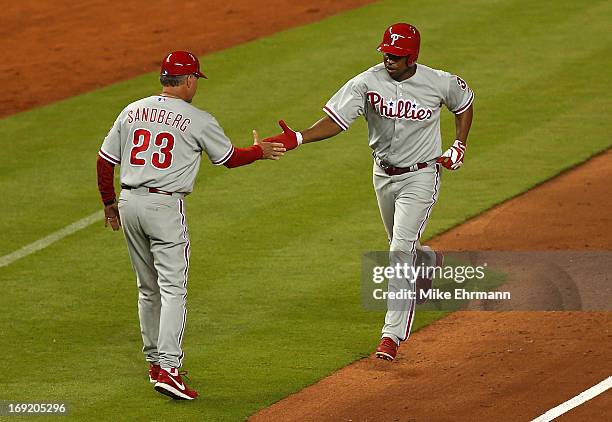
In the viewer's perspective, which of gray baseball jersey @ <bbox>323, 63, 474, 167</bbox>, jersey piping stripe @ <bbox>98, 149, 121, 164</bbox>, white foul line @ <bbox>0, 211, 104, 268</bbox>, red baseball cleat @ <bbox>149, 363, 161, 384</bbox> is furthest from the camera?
white foul line @ <bbox>0, 211, 104, 268</bbox>

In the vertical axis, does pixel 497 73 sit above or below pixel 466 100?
above

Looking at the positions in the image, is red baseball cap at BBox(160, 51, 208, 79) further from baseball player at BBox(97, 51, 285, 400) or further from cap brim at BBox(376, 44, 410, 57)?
cap brim at BBox(376, 44, 410, 57)

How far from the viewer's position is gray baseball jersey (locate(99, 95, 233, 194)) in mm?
8719

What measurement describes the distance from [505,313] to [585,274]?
103cm

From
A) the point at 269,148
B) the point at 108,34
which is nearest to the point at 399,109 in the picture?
the point at 269,148

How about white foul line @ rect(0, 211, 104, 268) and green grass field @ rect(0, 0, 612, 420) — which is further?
white foul line @ rect(0, 211, 104, 268)

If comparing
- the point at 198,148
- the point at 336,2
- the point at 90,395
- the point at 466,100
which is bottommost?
the point at 90,395

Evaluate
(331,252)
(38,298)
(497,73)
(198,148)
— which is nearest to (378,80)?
(198,148)

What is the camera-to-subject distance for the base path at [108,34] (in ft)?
58.9

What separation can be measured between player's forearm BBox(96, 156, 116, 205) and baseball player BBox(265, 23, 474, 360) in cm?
125

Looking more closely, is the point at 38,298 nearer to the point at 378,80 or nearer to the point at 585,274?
the point at 378,80

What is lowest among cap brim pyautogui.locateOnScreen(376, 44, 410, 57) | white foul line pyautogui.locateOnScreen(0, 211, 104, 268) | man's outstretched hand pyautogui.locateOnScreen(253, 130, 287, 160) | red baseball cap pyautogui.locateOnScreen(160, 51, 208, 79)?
white foul line pyautogui.locateOnScreen(0, 211, 104, 268)

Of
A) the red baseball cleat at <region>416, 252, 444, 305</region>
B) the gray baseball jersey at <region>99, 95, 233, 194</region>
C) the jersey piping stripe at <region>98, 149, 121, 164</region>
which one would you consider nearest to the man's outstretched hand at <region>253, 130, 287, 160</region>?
the gray baseball jersey at <region>99, 95, 233, 194</region>

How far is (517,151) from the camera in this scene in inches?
570
